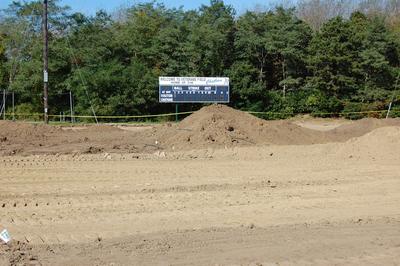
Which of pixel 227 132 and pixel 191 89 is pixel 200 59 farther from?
pixel 227 132

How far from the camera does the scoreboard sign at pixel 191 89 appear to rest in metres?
41.6

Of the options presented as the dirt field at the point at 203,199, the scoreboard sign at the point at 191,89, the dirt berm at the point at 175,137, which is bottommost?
the dirt field at the point at 203,199

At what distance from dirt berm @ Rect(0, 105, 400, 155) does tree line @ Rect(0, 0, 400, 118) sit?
19.2 meters

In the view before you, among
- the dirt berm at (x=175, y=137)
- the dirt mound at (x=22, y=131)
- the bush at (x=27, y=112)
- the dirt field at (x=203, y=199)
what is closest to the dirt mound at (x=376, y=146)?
the dirt field at (x=203, y=199)

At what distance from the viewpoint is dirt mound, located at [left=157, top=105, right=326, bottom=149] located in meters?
24.8

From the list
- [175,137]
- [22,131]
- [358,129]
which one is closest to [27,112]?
[22,131]

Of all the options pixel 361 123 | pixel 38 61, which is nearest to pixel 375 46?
pixel 361 123

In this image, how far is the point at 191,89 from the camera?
4169 centimetres

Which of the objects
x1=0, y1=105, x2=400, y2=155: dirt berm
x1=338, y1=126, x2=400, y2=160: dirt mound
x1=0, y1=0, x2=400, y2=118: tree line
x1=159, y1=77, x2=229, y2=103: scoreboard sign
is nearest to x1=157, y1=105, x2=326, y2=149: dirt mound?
x1=0, y1=105, x2=400, y2=155: dirt berm

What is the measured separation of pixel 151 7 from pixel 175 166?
42.5m

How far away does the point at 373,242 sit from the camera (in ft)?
28.0

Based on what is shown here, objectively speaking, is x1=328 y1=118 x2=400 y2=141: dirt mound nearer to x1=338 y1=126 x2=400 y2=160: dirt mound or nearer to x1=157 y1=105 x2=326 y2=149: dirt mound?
x1=157 y1=105 x2=326 y2=149: dirt mound

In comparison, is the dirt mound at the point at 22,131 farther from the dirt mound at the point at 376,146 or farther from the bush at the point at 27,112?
the bush at the point at 27,112

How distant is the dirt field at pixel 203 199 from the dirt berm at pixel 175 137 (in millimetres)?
98
